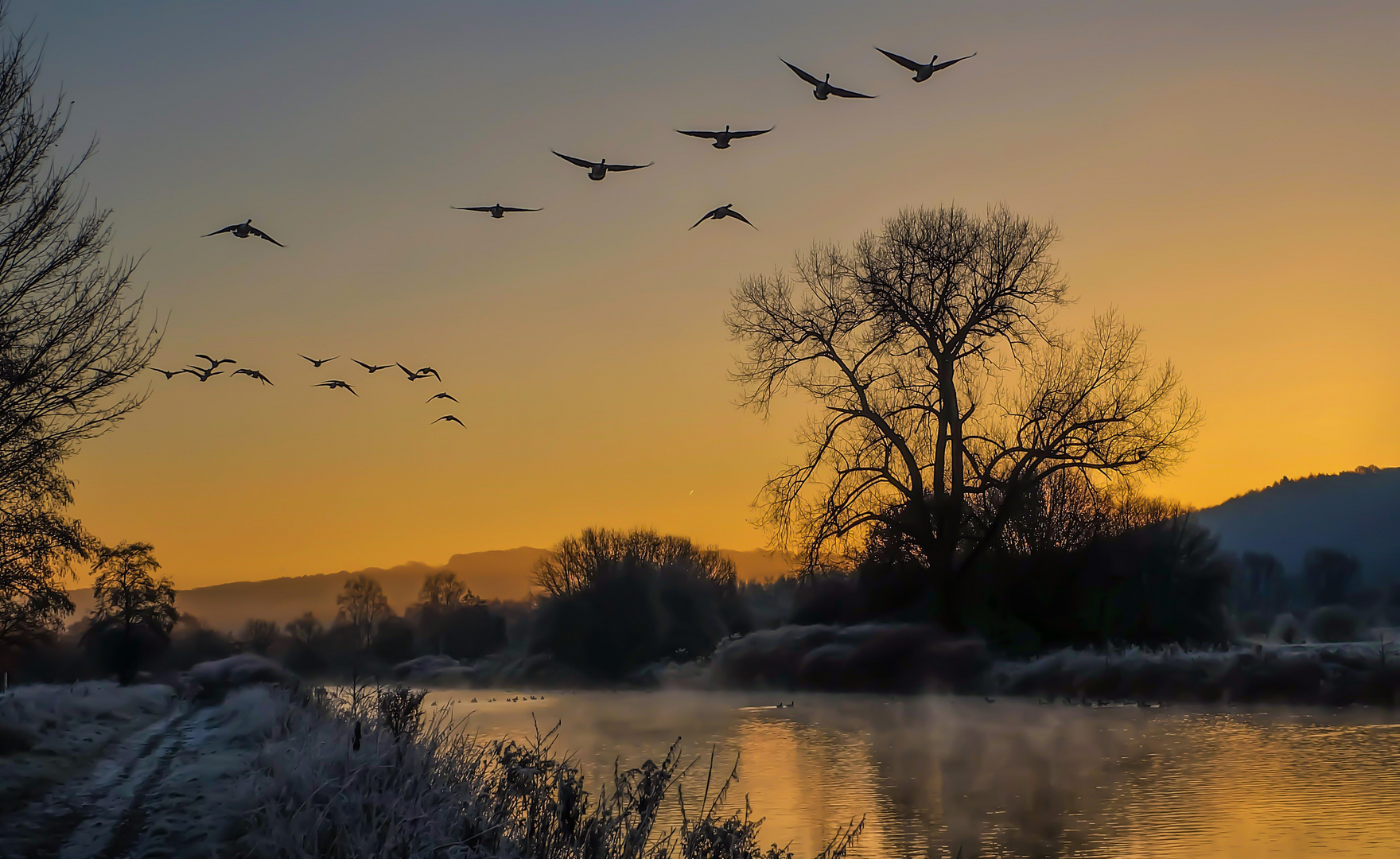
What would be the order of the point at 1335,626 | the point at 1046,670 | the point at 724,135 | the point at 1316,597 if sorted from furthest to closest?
the point at 1316,597, the point at 1335,626, the point at 1046,670, the point at 724,135

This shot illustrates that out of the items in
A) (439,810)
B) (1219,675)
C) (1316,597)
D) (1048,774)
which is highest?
(1316,597)

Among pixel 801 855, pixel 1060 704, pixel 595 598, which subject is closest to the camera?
pixel 801 855

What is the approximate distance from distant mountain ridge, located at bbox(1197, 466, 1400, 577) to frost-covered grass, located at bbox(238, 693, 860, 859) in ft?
386

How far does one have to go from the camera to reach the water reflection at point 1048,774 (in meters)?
12.7

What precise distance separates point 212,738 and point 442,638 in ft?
203

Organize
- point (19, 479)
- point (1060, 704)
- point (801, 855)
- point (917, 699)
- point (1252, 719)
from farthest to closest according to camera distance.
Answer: point (917, 699) < point (1060, 704) < point (1252, 719) < point (19, 479) < point (801, 855)

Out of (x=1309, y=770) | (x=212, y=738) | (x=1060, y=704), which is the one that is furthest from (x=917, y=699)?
(x=212, y=738)

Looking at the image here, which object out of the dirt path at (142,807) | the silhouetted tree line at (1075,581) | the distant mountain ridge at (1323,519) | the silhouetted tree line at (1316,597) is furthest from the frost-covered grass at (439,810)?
Answer: the distant mountain ridge at (1323,519)

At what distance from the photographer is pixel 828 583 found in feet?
130

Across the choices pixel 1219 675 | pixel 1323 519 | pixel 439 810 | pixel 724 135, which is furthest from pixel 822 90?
pixel 1323 519

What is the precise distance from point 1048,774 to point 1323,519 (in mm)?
129313

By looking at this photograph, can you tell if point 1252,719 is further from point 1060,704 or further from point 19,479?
point 19,479

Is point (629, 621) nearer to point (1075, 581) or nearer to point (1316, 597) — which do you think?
point (1075, 581)

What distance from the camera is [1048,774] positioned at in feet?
57.7
